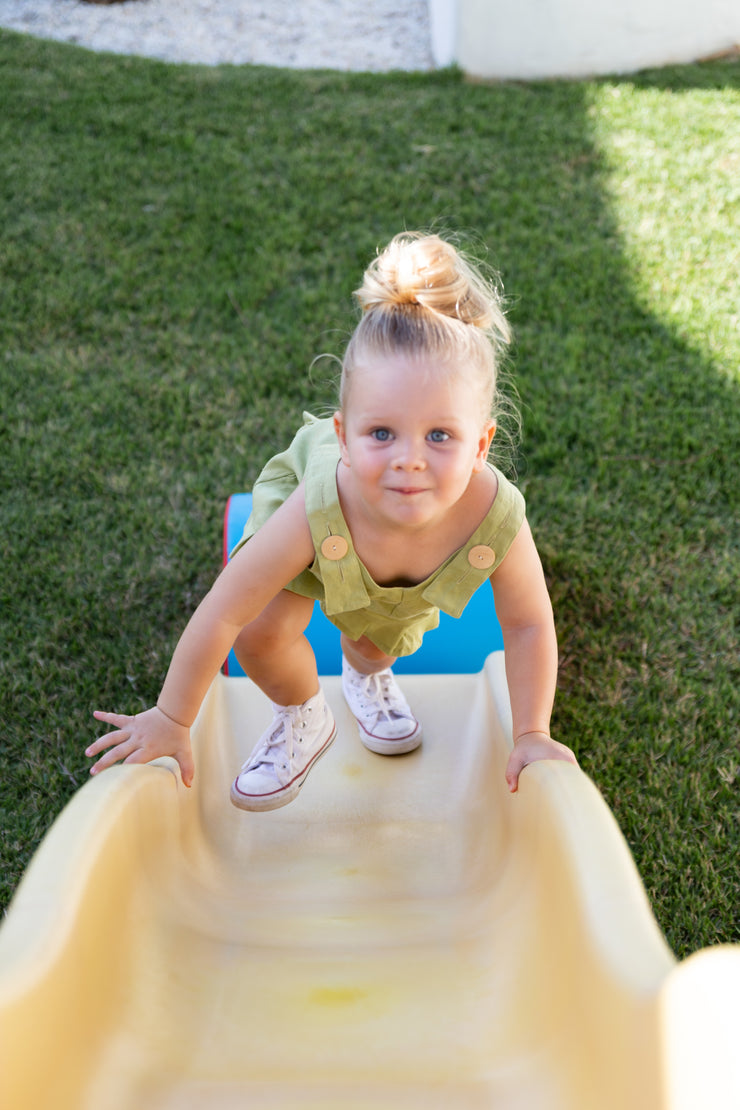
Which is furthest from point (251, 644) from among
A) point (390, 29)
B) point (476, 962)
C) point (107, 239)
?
point (390, 29)

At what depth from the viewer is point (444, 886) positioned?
1637 millimetres

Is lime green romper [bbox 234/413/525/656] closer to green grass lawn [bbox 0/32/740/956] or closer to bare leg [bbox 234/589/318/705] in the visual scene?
bare leg [bbox 234/589/318/705]

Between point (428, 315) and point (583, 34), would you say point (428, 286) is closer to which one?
point (428, 315)

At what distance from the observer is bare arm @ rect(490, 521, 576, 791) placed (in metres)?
1.58

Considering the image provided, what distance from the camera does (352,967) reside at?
55.6 inches

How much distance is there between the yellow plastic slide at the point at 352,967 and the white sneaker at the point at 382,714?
0.64 ft

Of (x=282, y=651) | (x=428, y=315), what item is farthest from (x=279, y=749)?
(x=428, y=315)

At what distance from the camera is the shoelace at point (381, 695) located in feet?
6.43

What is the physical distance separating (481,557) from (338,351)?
210 cm

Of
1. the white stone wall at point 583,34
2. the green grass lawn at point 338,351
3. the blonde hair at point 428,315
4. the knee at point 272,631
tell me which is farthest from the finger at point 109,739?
the white stone wall at point 583,34

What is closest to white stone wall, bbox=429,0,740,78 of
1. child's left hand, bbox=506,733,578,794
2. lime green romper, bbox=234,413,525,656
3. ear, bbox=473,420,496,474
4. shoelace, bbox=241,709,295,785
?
lime green romper, bbox=234,413,525,656

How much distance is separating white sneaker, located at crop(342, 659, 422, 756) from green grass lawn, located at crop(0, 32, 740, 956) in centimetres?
42

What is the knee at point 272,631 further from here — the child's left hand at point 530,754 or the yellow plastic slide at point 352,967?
the child's left hand at point 530,754

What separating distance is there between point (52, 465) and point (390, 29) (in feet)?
16.8
